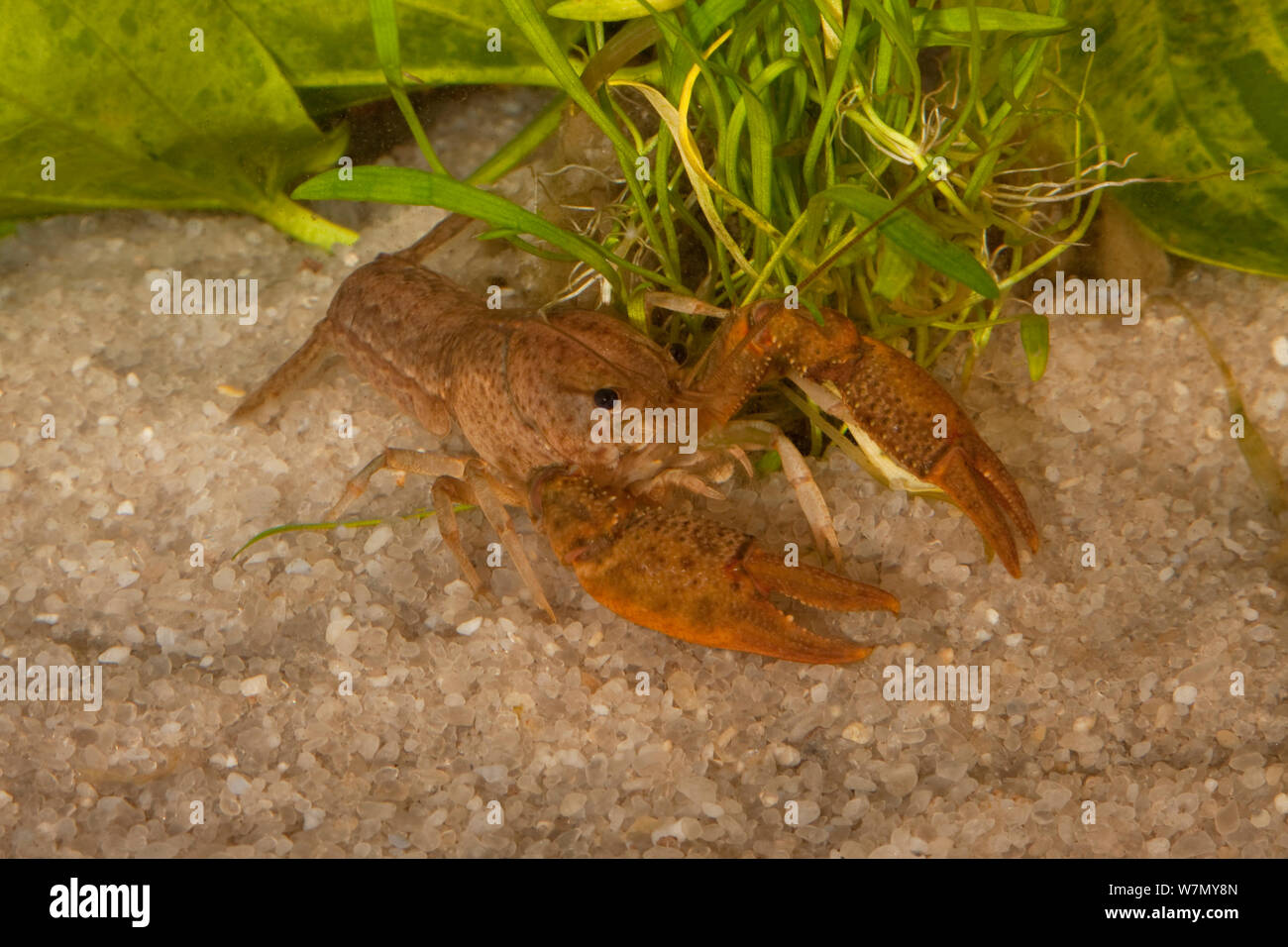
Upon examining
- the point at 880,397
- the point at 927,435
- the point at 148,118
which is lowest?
the point at 927,435

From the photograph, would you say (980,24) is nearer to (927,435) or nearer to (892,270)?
(892,270)
